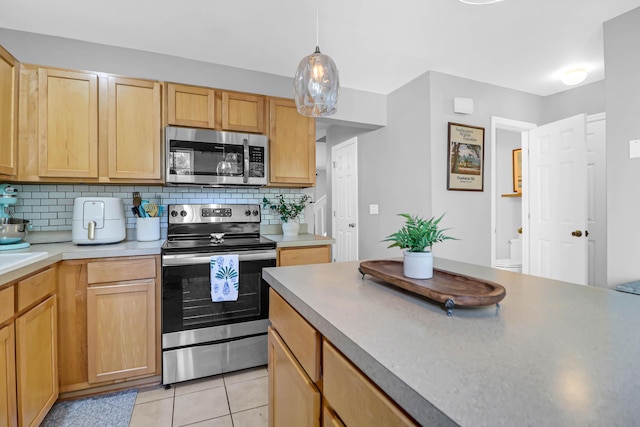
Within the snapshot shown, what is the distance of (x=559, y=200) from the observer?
3.19 meters

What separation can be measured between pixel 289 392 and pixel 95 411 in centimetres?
162

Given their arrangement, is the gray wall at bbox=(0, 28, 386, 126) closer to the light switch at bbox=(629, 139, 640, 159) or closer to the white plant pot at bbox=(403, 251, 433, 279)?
the white plant pot at bbox=(403, 251, 433, 279)

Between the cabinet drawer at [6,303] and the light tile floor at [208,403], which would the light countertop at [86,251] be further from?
the light tile floor at [208,403]

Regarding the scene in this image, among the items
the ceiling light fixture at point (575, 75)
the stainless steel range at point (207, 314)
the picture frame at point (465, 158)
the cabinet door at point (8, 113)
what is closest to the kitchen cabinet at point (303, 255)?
the stainless steel range at point (207, 314)

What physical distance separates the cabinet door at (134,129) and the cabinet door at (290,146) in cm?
92

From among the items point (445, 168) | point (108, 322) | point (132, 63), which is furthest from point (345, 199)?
point (108, 322)

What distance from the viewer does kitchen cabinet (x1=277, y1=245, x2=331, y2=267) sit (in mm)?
2496

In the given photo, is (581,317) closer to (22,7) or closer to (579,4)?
(579,4)

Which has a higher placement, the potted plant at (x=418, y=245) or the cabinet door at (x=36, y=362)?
the potted plant at (x=418, y=245)

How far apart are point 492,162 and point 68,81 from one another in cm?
376

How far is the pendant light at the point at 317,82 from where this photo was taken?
147 centimetres

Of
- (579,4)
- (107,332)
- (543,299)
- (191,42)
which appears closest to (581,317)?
(543,299)

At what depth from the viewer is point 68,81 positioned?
2.19 metres

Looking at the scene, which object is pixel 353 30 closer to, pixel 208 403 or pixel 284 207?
pixel 284 207
